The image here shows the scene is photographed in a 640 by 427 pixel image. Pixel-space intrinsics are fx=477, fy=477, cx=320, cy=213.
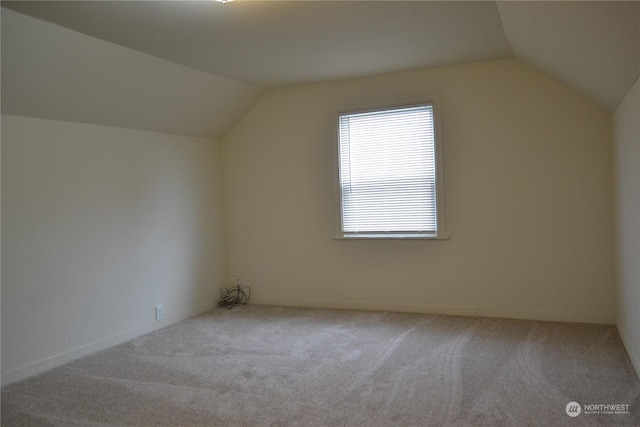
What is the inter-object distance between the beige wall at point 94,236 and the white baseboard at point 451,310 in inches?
39.4

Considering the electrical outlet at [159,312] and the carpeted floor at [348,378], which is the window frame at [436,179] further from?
the electrical outlet at [159,312]

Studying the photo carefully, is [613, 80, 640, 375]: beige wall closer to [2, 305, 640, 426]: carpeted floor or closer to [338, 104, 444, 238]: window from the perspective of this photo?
[2, 305, 640, 426]: carpeted floor

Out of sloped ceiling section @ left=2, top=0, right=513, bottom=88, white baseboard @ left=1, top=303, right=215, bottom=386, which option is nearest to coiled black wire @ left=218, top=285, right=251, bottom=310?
white baseboard @ left=1, top=303, right=215, bottom=386

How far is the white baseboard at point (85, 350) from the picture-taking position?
3.42m

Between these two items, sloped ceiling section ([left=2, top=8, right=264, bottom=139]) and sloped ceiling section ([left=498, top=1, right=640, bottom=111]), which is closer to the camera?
sloped ceiling section ([left=498, top=1, right=640, bottom=111])

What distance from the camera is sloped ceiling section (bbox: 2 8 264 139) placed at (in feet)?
10.3

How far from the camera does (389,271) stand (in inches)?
196

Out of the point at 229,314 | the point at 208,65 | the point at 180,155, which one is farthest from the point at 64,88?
the point at 229,314

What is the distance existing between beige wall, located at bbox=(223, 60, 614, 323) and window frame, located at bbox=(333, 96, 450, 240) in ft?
0.23

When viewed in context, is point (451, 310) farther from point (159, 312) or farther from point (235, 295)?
point (159, 312)

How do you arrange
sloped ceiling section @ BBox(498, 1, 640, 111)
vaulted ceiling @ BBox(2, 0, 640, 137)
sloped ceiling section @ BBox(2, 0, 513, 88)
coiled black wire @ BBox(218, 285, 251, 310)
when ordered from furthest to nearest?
coiled black wire @ BBox(218, 285, 251, 310), sloped ceiling section @ BBox(2, 0, 513, 88), vaulted ceiling @ BBox(2, 0, 640, 137), sloped ceiling section @ BBox(498, 1, 640, 111)

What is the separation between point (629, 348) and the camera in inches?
134

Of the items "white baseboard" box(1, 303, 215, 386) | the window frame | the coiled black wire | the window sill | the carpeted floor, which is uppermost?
the window frame

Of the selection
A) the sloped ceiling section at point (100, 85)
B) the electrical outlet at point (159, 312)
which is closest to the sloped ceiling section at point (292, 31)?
the sloped ceiling section at point (100, 85)
